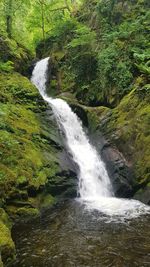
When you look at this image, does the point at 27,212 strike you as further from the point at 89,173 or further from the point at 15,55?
the point at 15,55

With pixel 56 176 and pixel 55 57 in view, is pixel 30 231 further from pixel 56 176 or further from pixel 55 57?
pixel 55 57

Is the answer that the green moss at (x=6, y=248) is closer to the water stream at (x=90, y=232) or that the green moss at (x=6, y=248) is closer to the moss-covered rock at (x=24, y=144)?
the water stream at (x=90, y=232)

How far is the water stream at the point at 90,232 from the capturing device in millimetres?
7441

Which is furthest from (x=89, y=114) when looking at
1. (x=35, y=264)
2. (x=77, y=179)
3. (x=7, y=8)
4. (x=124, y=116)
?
(x=7, y=8)

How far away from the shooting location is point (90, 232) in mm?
9031

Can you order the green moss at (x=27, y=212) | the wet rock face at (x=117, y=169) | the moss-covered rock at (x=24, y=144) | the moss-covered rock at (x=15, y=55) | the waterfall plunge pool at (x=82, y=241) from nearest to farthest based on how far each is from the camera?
the waterfall plunge pool at (x=82, y=241), the green moss at (x=27, y=212), the moss-covered rock at (x=24, y=144), the wet rock face at (x=117, y=169), the moss-covered rock at (x=15, y=55)

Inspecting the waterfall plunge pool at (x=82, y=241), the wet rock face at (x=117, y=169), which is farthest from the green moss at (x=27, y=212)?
the wet rock face at (x=117, y=169)

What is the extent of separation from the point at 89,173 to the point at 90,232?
17.9ft

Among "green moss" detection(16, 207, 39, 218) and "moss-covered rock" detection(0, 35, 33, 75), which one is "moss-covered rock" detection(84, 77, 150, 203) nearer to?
"green moss" detection(16, 207, 39, 218)

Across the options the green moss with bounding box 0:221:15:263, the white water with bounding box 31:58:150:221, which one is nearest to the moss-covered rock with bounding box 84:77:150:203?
the white water with bounding box 31:58:150:221

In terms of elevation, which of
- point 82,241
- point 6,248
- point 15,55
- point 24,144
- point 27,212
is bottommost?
point 27,212

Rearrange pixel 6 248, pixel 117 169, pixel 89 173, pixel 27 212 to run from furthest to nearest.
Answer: pixel 89 173
pixel 117 169
pixel 27 212
pixel 6 248

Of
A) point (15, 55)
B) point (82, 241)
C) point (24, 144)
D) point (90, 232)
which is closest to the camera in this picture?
point (82, 241)

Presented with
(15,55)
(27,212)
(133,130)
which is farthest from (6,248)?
(15,55)
